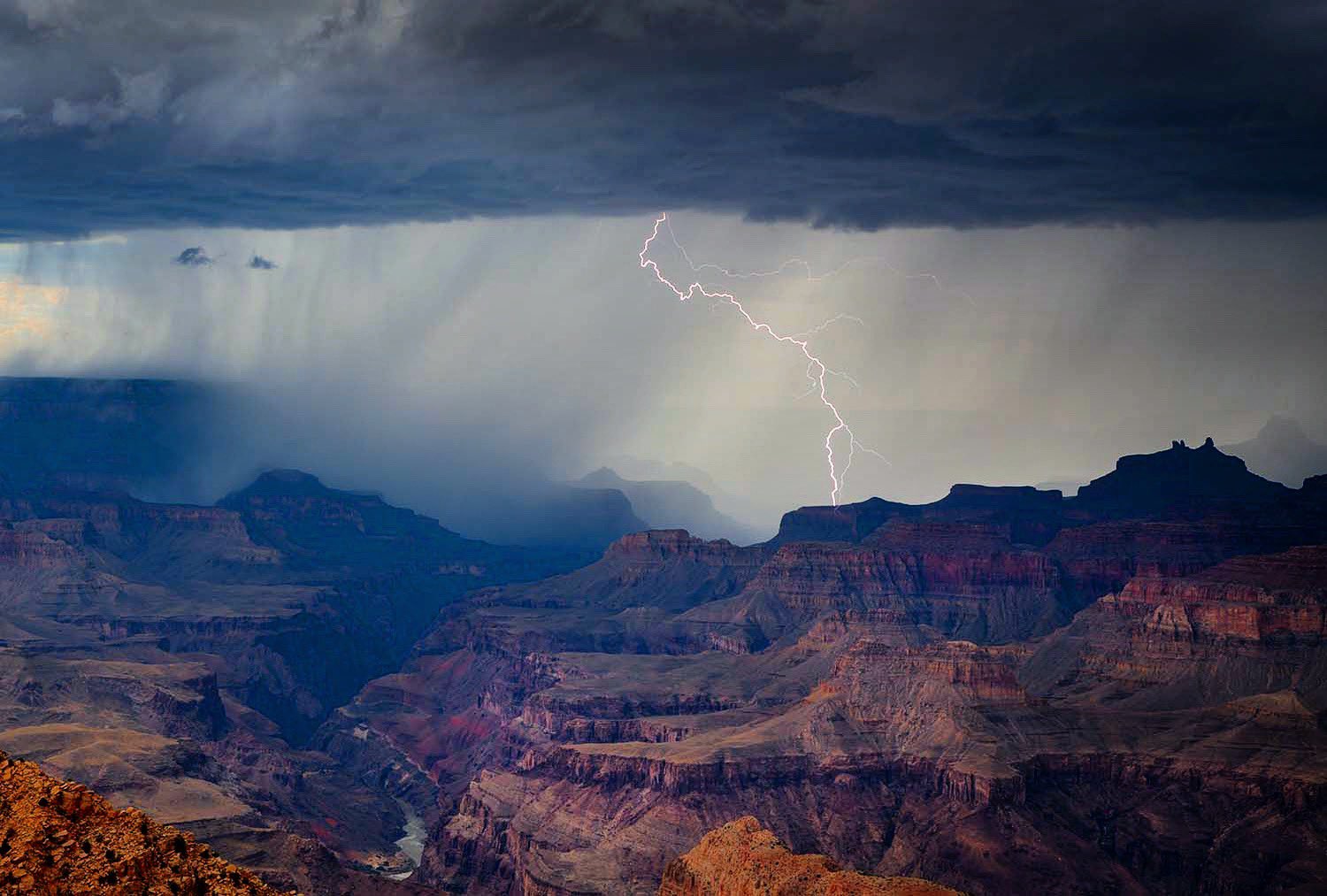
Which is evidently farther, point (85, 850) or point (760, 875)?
point (760, 875)

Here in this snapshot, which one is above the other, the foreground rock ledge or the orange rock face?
the orange rock face

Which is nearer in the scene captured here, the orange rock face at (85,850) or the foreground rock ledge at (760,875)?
the orange rock face at (85,850)

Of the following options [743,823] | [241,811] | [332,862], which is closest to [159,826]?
[743,823]

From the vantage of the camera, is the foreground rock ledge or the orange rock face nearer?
the orange rock face

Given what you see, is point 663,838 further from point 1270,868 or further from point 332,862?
point 1270,868

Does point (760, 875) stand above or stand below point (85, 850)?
below
